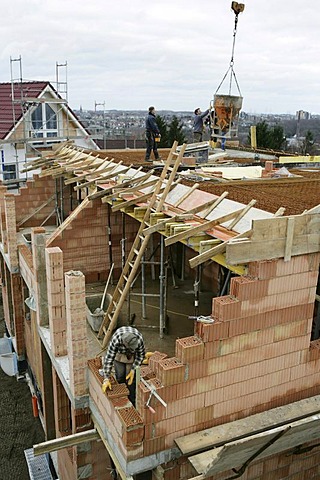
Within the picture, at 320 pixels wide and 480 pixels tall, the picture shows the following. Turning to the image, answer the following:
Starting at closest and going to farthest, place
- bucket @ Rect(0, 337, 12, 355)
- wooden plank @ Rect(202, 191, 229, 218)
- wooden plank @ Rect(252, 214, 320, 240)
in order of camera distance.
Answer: wooden plank @ Rect(252, 214, 320, 240) → wooden plank @ Rect(202, 191, 229, 218) → bucket @ Rect(0, 337, 12, 355)

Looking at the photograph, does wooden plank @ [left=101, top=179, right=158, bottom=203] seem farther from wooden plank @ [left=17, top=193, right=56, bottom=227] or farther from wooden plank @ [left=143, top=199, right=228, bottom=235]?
wooden plank @ [left=17, top=193, right=56, bottom=227]

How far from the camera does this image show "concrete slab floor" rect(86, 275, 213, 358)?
8.37m

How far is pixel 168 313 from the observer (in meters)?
9.64

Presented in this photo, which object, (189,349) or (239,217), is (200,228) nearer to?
(239,217)

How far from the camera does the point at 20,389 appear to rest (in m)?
12.2

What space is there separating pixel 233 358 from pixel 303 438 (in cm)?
166

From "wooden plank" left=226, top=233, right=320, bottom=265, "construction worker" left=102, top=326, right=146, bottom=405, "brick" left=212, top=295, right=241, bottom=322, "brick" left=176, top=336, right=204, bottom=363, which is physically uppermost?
"wooden plank" left=226, top=233, right=320, bottom=265

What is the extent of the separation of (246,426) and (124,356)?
1.81 metres

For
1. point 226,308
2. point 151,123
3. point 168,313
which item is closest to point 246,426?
point 226,308

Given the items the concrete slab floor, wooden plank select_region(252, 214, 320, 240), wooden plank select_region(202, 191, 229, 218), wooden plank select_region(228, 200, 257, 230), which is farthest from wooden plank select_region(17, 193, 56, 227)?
wooden plank select_region(252, 214, 320, 240)

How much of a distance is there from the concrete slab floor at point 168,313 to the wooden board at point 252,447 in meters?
2.34

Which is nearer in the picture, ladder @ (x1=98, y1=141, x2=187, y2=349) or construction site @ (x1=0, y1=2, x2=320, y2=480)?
construction site @ (x1=0, y1=2, x2=320, y2=480)

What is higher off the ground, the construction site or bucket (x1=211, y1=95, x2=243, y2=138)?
bucket (x1=211, y1=95, x2=243, y2=138)

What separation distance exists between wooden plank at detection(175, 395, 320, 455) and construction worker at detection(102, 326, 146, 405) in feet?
3.93
